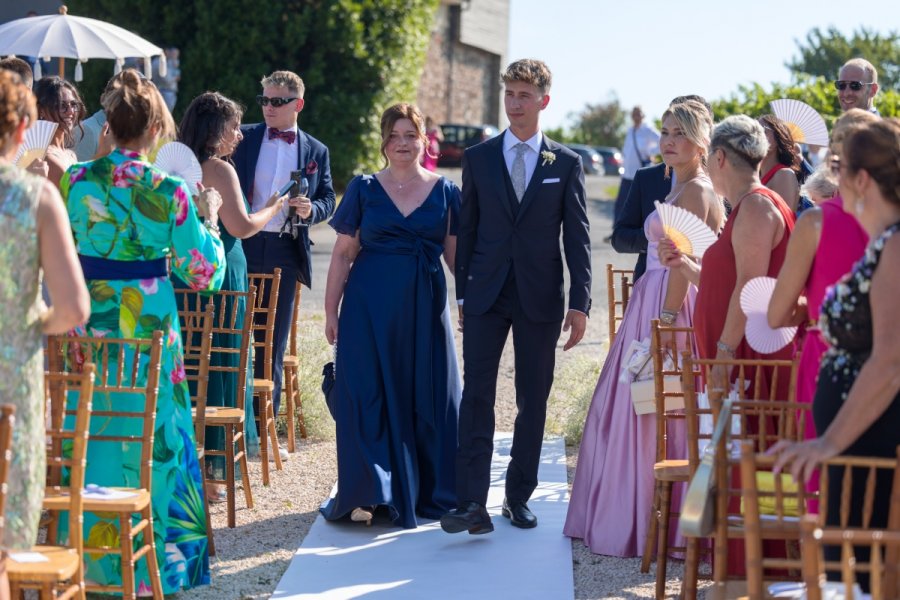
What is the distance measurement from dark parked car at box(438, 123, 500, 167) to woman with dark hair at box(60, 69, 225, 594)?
3235cm

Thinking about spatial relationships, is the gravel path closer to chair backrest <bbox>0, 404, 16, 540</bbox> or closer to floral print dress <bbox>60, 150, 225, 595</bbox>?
floral print dress <bbox>60, 150, 225, 595</bbox>

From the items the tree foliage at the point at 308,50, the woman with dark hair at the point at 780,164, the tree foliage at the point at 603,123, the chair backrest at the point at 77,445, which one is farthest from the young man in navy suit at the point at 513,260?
the tree foliage at the point at 603,123

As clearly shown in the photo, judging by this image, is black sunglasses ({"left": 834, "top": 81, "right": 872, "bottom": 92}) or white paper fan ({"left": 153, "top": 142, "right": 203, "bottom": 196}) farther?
black sunglasses ({"left": 834, "top": 81, "right": 872, "bottom": 92})

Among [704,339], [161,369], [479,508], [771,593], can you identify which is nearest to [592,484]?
[479,508]

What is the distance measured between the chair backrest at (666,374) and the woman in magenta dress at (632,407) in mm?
130

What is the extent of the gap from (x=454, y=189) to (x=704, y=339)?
67.5 inches

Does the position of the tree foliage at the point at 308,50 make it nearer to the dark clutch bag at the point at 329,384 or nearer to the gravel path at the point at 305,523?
the gravel path at the point at 305,523

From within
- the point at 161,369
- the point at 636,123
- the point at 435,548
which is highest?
the point at 636,123

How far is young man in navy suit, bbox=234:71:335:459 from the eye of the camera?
7.54 metres

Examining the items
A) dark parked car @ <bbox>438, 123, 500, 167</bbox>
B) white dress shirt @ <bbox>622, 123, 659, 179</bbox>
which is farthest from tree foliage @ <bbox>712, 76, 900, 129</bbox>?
dark parked car @ <bbox>438, 123, 500, 167</bbox>

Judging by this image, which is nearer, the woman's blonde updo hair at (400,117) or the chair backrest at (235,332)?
the woman's blonde updo hair at (400,117)

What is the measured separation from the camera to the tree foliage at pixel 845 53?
186 feet

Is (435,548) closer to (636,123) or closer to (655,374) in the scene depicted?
(655,374)

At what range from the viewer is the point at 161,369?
499 cm
